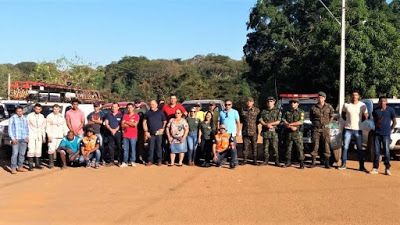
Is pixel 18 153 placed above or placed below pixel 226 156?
above

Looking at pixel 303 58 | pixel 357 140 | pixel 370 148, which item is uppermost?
pixel 303 58

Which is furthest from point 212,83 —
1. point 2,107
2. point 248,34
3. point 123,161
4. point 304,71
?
point 123,161

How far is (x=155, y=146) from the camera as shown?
11219 mm

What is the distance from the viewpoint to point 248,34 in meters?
41.1

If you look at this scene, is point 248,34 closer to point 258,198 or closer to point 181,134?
point 181,134

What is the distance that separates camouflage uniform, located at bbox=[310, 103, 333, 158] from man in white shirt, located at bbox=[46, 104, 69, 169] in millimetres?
6509

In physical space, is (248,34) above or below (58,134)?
above

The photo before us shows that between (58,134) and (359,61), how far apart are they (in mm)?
17057

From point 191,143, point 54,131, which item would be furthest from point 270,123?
point 54,131

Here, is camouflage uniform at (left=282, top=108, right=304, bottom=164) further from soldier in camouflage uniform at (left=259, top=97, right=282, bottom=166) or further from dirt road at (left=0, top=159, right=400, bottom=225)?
dirt road at (left=0, top=159, right=400, bottom=225)

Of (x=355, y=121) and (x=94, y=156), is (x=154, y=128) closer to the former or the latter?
(x=94, y=156)

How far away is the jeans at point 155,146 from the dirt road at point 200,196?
2.07ft

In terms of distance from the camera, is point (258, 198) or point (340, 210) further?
point (258, 198)

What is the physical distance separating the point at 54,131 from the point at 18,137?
92cm
